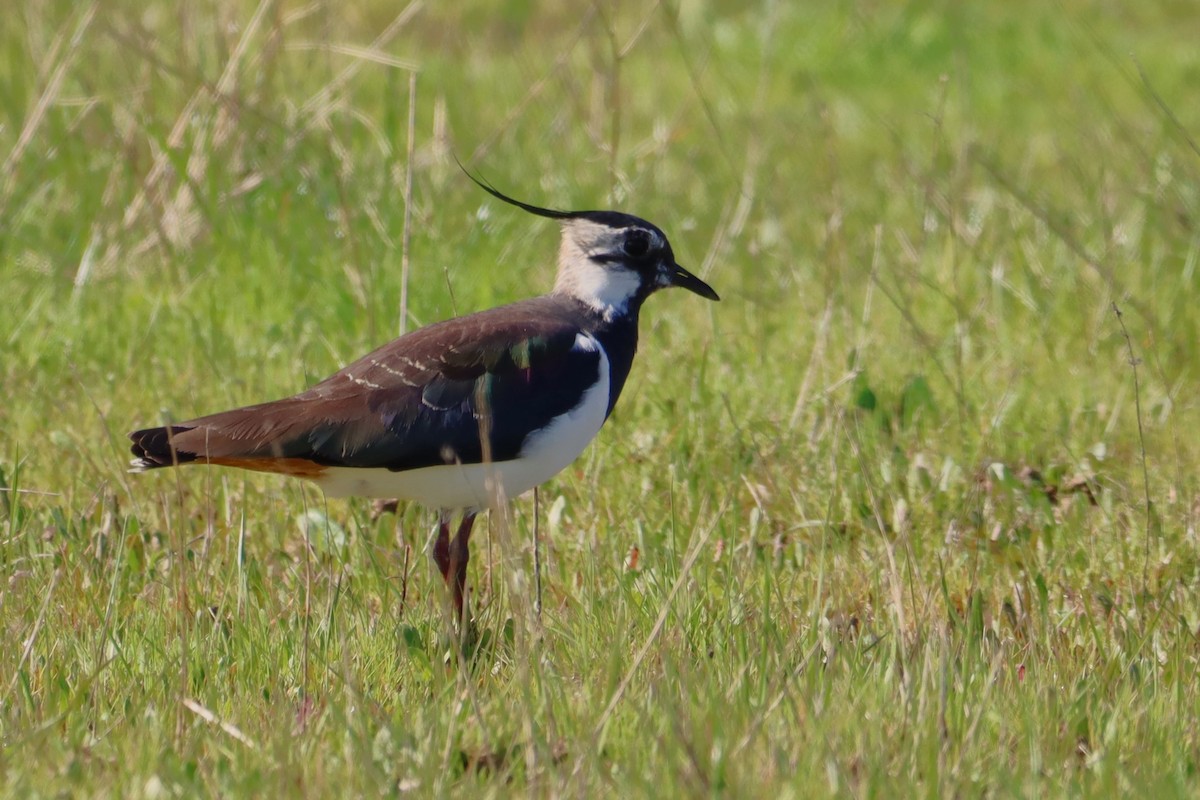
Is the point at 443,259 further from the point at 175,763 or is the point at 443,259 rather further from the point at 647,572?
the point at 175,763

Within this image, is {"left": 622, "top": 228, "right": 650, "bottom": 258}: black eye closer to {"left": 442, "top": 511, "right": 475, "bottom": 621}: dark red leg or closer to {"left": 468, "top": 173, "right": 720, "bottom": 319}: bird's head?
{"left": 468, "top": 173, "right": 720, "bottom": 319}: bird's head

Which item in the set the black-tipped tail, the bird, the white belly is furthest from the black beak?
the black-tipped tail

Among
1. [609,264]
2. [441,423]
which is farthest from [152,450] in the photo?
[609,264]

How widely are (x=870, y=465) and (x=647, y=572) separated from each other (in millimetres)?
1085

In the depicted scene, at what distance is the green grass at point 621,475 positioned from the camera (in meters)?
2.81

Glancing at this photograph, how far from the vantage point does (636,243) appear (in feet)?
13.5

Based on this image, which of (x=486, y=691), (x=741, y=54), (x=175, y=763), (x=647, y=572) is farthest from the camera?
(x=741, y=54)

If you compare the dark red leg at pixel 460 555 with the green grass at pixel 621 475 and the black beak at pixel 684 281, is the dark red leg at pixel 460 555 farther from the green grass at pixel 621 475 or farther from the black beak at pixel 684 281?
the black beak at pixel 684 281

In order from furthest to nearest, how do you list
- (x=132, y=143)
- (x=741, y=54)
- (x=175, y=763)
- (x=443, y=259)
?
(x=741, y=54), (x=132, y=143), (x=443, y=259), (x=175, y=763)

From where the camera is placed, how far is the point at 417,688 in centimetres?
318

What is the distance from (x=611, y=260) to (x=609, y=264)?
0.01 meters

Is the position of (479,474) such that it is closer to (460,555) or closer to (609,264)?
(460,555)

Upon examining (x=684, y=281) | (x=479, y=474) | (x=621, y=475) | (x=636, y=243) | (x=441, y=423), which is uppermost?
(x=636, y=243)

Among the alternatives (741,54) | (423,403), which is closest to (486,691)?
(423,403)
